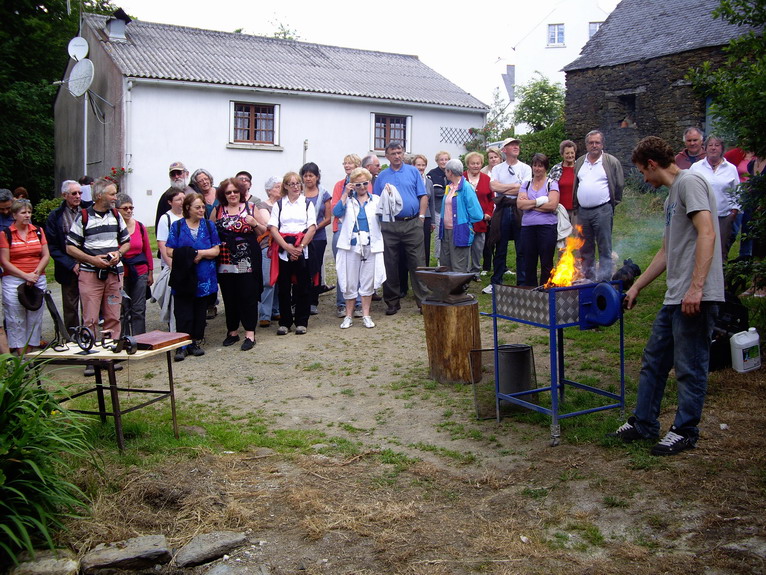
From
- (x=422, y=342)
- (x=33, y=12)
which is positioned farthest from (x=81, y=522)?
(x=33, y=12)

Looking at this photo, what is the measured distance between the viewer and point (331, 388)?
285 inches

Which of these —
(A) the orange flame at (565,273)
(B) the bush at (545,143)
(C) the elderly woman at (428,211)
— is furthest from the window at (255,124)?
(A) the orange flame at (565,273)

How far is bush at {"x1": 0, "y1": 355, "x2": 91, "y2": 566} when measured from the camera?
155 inches

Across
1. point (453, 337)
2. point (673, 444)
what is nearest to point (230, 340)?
point (453, 337)

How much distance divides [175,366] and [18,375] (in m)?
3.79

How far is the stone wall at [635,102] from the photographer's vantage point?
19.4m

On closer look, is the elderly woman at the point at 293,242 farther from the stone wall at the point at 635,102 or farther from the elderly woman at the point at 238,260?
the stone wall at the point at 635,102

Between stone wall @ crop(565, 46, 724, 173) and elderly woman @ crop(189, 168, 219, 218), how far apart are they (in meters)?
13.9

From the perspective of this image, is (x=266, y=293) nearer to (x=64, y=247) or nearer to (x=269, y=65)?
(x=64, y=247)

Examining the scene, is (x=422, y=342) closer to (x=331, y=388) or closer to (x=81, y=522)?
(x=331, y=388)

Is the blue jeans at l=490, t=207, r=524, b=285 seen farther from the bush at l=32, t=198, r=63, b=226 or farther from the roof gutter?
the bush at l=32, t=198, r=63, b=226

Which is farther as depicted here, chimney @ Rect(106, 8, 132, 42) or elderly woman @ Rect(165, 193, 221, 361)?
chimney @ Rect(106, 8, 132, 42)

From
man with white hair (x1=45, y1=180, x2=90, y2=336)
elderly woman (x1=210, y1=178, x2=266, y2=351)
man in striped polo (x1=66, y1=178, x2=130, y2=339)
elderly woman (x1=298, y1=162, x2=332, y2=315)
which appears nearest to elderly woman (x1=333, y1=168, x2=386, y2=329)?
elderly woman (x1=298, y1=162, x2=332, y2=315)

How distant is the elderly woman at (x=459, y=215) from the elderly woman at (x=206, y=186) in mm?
3006
